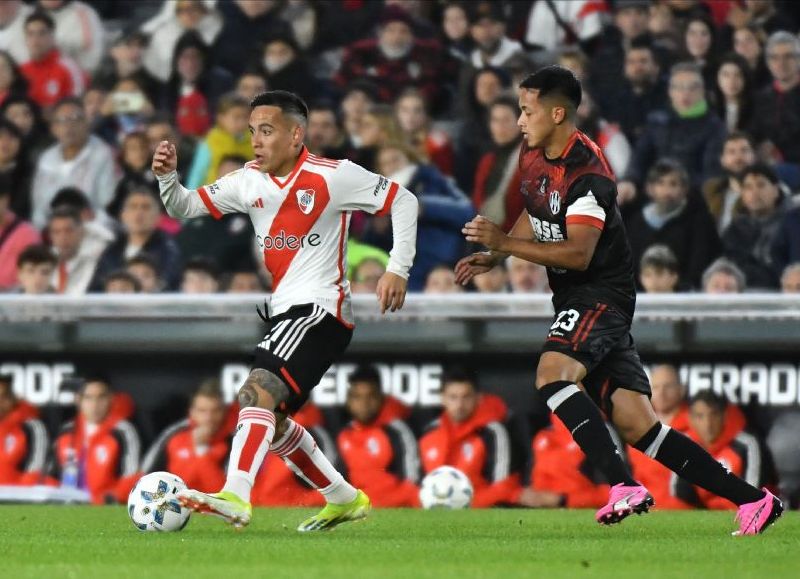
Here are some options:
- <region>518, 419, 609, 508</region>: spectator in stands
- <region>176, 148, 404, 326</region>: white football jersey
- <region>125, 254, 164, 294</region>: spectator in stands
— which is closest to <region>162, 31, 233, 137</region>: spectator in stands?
<region>125, 254, 164, 294</region>: spectator in stands

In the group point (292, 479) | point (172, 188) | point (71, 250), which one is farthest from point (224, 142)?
point (172, 188)

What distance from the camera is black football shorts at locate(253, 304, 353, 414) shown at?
24.6 feet

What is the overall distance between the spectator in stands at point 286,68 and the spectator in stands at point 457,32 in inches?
47.5

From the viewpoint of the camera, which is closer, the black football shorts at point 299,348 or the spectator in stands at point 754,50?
the black football shorts at point 299,348

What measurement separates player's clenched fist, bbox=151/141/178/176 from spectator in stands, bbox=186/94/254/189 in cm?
575

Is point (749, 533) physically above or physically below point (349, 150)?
below

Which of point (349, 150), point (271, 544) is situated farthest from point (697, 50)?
point (271, 544)

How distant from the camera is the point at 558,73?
765cm

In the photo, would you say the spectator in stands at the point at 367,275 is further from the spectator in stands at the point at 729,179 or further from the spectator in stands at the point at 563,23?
the spectator in stands at the point at 563,23

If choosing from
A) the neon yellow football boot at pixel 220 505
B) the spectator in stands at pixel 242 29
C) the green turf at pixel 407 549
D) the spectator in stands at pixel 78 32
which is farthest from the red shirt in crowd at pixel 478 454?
the spectator in stands at pixel 78 32

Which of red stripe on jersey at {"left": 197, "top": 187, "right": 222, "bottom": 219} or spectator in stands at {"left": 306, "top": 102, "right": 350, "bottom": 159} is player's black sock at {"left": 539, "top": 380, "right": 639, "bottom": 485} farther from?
spectator in stands at {"left": 306, "top": 102, "right": 350, "bottom": 159}

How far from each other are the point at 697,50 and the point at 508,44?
5.36 ft

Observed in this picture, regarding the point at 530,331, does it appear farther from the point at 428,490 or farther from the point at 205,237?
the point at 205,237

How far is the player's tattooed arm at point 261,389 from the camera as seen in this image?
24.2 feet
